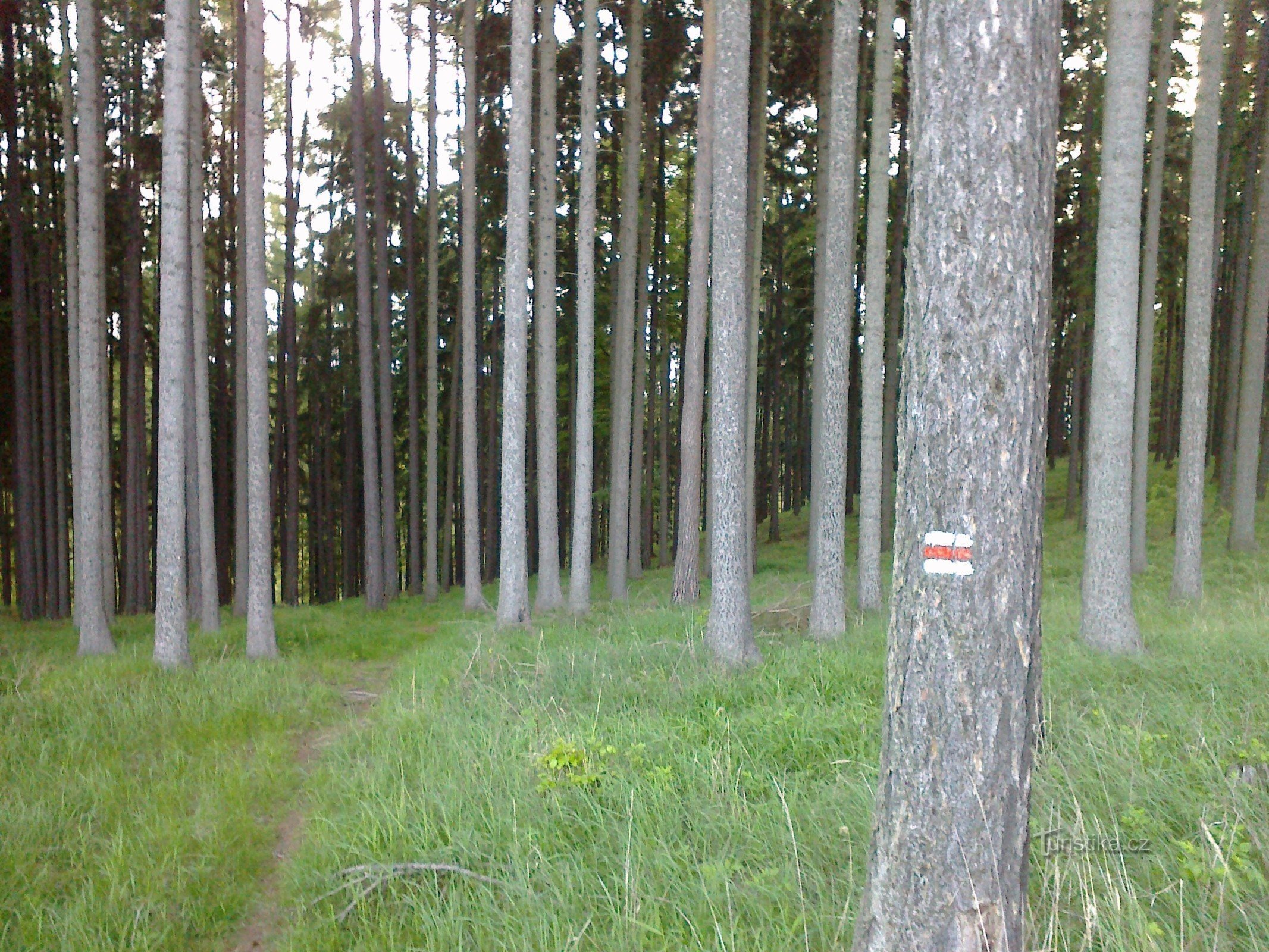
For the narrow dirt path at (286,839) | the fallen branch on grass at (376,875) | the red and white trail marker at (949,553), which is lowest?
the narrow dirt path at (286,839)

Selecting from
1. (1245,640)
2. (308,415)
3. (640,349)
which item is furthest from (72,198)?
(1245,640)

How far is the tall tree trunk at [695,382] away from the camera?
1421 cm

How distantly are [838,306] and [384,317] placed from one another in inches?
469

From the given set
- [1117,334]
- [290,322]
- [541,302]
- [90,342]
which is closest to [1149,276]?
[1117,334]

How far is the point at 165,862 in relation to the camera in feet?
16.0

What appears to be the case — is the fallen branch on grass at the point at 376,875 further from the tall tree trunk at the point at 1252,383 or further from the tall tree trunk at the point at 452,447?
the tall tree trunk at the point at 452,447

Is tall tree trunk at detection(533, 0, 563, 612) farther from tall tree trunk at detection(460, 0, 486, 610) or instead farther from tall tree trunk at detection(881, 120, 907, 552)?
tall tree trunk at detection(881, 120, 907, 552)

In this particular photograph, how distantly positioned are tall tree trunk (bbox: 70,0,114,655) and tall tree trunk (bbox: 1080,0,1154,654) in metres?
12.5

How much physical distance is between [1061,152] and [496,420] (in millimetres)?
16791

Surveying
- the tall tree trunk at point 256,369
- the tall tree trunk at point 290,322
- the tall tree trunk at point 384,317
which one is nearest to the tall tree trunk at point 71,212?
the tall tree trunk at point 290,322

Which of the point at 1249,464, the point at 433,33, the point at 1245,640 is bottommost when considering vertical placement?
the point at 1245,640

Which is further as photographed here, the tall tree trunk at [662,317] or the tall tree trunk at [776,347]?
the tall tree trunk at [776,347]

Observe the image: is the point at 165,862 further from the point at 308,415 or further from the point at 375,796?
the point at 308,415

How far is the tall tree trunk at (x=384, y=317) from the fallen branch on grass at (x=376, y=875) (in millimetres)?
15105
